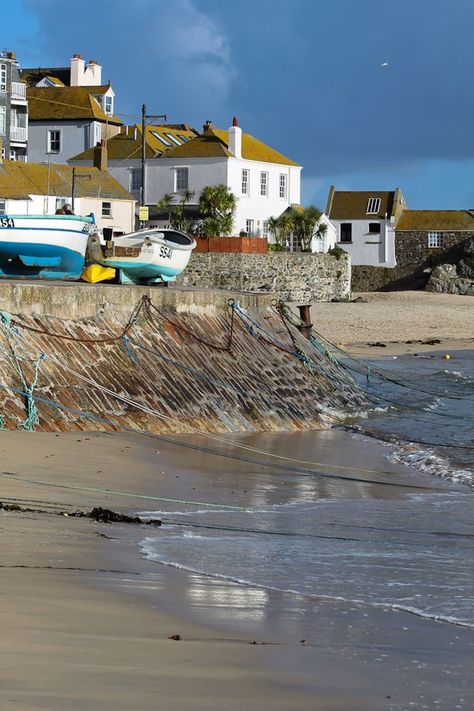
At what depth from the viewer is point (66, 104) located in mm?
80375

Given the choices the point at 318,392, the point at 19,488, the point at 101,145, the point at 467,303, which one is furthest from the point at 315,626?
the point at 101,145

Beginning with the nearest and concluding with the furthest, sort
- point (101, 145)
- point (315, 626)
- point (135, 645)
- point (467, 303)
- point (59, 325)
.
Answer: point (135, 645)
point (315, 626)
point (59, 325)
point (467, 303)
point (101, 145)

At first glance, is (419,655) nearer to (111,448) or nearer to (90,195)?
(111,448)

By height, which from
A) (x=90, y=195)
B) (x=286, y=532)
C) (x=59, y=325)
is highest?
(x=90, y=195)

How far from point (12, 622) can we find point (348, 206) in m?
85.1

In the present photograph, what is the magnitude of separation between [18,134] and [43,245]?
5746 centimetres

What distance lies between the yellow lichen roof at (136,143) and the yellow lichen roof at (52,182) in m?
2.73

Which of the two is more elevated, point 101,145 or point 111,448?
point 101,145

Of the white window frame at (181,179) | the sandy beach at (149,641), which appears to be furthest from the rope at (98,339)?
the white window frame at (181,179)

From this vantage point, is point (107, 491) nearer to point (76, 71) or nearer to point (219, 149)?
point (219, 149)

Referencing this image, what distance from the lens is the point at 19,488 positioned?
1032cm

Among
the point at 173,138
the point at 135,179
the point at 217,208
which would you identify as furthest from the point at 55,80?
the point at 217,208

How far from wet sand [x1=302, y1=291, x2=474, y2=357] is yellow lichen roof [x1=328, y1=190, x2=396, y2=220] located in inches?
818

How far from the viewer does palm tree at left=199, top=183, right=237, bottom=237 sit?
220ft
